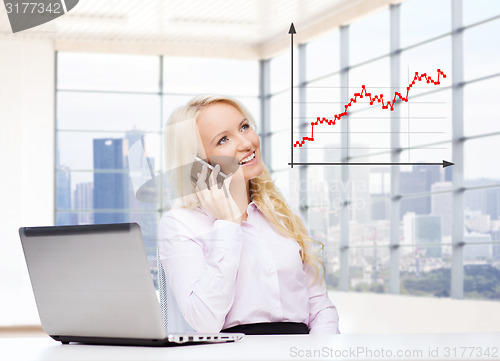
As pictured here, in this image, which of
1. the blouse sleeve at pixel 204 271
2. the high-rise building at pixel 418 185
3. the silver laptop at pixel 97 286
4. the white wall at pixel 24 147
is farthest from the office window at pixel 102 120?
the silver laptop at pixel 97 286

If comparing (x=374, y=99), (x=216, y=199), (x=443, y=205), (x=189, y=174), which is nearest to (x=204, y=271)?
(x=216, y=199)

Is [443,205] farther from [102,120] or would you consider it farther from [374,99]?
[102,120]

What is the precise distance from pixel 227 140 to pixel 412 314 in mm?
7052

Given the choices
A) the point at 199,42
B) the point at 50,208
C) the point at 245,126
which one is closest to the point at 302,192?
the point at 199,42

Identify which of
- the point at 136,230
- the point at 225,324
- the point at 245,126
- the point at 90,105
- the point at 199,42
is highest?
the point at 199,42

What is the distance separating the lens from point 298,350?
1.28 metres

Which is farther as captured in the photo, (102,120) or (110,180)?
(110,180)

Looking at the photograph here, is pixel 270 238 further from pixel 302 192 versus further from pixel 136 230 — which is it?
pixel 302 192

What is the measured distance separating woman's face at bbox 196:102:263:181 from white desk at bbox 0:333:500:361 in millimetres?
701

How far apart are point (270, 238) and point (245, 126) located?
1.13 ft

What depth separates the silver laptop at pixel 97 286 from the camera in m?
1.34

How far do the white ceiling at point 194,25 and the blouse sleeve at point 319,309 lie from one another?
7.67 metres

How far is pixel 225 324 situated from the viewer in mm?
1929

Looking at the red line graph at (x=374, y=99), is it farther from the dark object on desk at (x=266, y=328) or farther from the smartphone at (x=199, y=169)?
the dark object on desk at (x=266, y=328)
